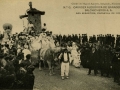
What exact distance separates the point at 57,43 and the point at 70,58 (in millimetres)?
471

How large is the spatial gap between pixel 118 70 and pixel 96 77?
496 millimetres

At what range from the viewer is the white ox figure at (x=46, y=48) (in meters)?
5.73

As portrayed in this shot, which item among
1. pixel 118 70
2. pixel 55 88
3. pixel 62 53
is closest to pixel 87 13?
pixel 62 53

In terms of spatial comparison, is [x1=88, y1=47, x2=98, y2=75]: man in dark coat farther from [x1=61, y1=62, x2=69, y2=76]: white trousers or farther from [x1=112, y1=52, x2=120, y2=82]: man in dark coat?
[x1=61, y1=62, x2=69, y2=76]: white trousers

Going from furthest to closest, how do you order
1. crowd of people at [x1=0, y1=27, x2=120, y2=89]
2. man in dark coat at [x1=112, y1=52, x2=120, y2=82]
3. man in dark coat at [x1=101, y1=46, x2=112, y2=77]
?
man in dark coat at [x1=101, y1=46, x2=112, y2=77] → man in dark coat at [x1=112, y1=52, x2=120, y2=82] → crowd of people at [x1=0, y1=27, x2=120, y2=89]

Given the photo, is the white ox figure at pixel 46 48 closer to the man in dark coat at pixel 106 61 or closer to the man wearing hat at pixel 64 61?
the man wearing hat at pixel 64 61

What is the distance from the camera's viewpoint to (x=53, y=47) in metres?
5.75

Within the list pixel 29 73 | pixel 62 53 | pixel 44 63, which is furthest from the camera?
pixel 44 63

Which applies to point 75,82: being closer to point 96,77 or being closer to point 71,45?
point 96,77

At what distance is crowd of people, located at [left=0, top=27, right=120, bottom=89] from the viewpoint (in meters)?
5.25

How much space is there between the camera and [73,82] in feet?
17.9

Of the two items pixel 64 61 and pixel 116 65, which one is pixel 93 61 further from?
pixel 64 61

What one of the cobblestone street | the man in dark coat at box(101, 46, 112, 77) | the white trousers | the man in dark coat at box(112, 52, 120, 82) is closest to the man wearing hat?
the white trousers

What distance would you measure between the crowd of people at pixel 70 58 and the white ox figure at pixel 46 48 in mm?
90
